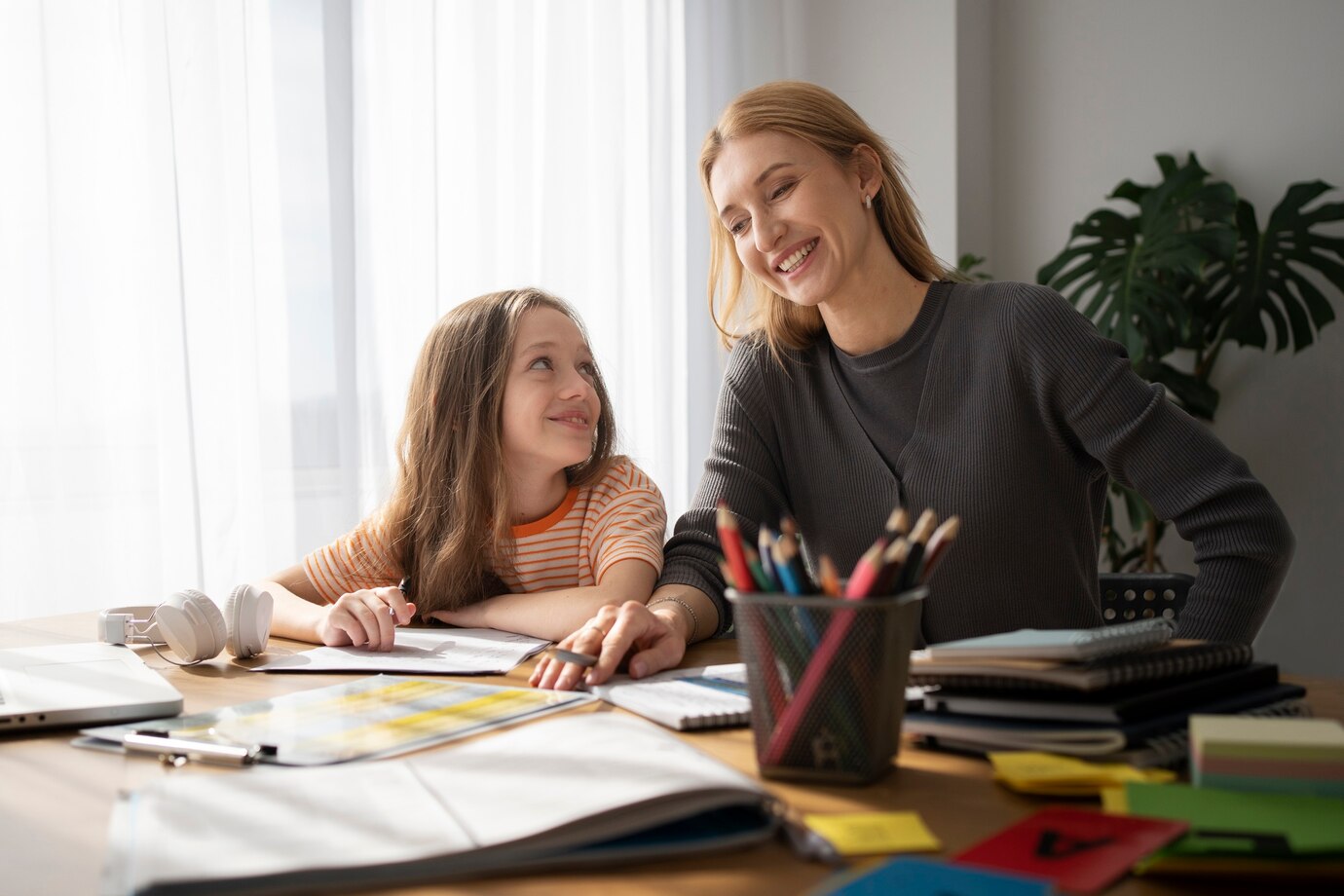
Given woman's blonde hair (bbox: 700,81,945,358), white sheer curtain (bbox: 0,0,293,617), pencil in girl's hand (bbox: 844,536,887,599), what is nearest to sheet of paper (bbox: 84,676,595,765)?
pencil in girl's hand (bbox: 844,536,887,599)

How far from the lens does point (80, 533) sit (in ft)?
6.31

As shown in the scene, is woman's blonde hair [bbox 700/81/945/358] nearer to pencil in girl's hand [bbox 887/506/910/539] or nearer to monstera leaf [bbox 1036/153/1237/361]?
pencil in girl's hand [bbox 887/506/910/539]

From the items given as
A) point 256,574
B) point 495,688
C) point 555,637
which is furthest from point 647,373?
point 495,688

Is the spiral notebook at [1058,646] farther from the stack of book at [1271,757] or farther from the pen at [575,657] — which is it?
the pen at [575,657]

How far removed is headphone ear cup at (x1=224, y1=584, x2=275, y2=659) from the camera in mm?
1179

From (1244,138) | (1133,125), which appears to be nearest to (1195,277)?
(1244,138)

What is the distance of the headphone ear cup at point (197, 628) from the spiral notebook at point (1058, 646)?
752mm

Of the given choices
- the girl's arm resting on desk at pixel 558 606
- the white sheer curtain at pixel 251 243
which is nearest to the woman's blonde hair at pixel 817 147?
the girl's arm resting on desk at pixel 558 606

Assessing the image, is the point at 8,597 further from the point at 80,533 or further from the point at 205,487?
the point at 205,487

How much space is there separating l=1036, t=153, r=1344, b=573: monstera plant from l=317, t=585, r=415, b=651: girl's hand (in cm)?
223

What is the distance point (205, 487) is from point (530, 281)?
1.00 meters

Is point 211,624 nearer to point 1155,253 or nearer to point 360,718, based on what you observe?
point 360,718

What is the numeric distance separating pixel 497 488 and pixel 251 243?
91 cm

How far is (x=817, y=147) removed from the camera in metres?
1.50
